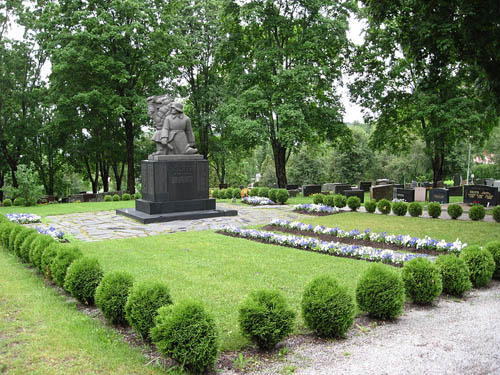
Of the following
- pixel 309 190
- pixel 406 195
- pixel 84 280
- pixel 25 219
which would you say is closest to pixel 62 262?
pixel 84 280

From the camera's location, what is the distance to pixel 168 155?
1580cm

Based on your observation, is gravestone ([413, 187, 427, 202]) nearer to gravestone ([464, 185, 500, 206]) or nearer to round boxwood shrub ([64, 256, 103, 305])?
gravestone ([464, 185, 500, 206])

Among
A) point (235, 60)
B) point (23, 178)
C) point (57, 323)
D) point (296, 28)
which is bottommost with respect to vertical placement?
point (57, 323)

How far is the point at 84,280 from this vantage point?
6035 mm

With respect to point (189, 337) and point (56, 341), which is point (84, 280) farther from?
point (189, 337)

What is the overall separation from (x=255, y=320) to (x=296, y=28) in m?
24.4

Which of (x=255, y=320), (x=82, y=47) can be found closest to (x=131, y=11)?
(x=82, y=47)

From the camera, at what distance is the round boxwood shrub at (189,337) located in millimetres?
4039

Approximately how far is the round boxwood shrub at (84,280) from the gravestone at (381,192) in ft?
56.6

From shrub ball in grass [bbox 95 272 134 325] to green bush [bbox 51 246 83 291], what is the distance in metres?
1.45

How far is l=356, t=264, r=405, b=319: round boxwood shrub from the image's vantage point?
5.33 metres

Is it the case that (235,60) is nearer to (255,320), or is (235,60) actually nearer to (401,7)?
(401,7)

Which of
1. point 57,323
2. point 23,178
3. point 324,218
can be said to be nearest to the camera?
point 57,323

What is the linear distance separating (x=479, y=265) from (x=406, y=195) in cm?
1395
